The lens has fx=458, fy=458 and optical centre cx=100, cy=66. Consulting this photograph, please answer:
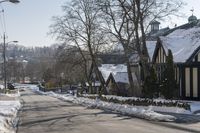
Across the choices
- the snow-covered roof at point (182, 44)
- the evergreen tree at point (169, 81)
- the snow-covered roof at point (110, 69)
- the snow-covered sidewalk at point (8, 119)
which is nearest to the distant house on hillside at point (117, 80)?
the snow-covered roof at point (110, 69)

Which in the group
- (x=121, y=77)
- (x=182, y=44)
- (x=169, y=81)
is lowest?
(x=169, y=81)

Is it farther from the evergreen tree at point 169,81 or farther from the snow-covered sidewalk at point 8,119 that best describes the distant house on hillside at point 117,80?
the snow-covered sidewalk at point 8,119

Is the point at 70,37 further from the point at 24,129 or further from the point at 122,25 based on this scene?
the point at 24,129

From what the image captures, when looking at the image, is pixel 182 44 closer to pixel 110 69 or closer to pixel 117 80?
pixel 117 80

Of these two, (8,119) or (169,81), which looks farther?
(169,81)

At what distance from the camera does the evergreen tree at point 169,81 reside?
3830cm

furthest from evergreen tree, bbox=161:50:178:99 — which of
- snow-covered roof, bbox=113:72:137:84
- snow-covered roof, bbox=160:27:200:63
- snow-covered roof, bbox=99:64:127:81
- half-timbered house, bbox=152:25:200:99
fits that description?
snow-covered roof, bbox=99:64:127:81

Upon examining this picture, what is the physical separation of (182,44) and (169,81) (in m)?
8.36

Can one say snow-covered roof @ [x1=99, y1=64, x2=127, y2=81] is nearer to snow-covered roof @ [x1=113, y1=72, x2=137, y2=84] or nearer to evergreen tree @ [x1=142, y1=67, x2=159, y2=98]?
snow-covered roof @ [x1=113, y1=72, x2=137, y2=84]

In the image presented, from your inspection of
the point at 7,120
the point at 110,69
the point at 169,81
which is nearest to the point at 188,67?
the point at 169,81

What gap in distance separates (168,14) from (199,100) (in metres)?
8.10

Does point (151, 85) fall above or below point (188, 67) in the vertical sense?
below

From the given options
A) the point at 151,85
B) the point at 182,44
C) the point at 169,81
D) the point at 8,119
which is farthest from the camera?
the point at 182,44

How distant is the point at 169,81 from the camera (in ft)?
127
